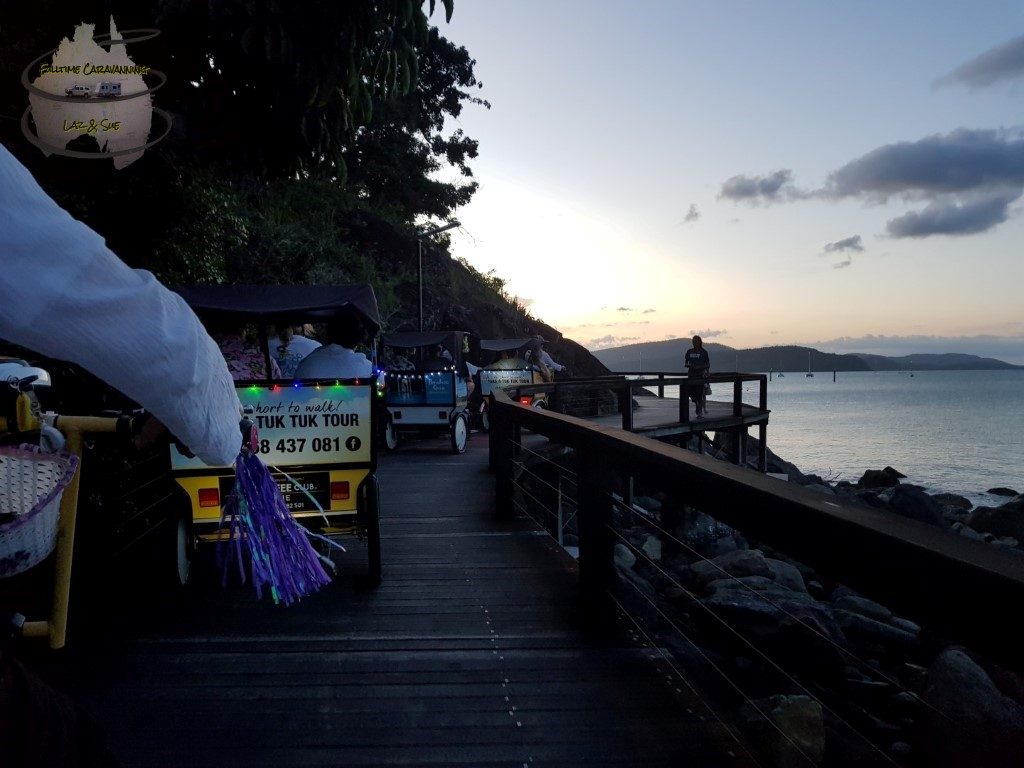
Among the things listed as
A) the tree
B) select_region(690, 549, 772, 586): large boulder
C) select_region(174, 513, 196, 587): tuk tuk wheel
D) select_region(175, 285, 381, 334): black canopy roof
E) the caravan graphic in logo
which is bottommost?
select_region(690, 549, 772, 586): large boulder

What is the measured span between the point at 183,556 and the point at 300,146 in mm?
3882

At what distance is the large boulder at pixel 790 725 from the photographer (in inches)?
109

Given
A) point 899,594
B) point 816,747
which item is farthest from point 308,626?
point 899,594

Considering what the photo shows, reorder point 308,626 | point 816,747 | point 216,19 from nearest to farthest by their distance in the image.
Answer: point 816,747 < point 308,626 < point 216,19

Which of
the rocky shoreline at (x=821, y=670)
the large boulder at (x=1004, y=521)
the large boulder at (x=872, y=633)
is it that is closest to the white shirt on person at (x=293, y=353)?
the rocky shoreline at (x=821, y=670)

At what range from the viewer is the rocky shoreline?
297cm

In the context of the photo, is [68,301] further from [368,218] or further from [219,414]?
[368,218]

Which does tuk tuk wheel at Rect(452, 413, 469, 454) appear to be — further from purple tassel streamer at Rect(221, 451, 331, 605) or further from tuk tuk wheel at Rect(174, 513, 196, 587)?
purple tassel streamer at Rect(221, 451, 331, 605)

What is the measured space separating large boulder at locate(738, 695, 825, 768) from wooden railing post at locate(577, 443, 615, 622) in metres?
0.95

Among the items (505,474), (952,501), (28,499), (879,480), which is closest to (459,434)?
(505,474)

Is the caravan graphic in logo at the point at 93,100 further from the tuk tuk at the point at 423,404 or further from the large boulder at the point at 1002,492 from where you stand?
the large boulder at the point at 1002,492

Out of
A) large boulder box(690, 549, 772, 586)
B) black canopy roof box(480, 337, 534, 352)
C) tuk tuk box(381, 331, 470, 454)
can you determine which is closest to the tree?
black canopy roof box(480, 337, 534, 352)

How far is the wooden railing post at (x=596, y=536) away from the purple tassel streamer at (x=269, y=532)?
5.81ft

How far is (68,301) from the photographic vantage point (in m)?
0.76
